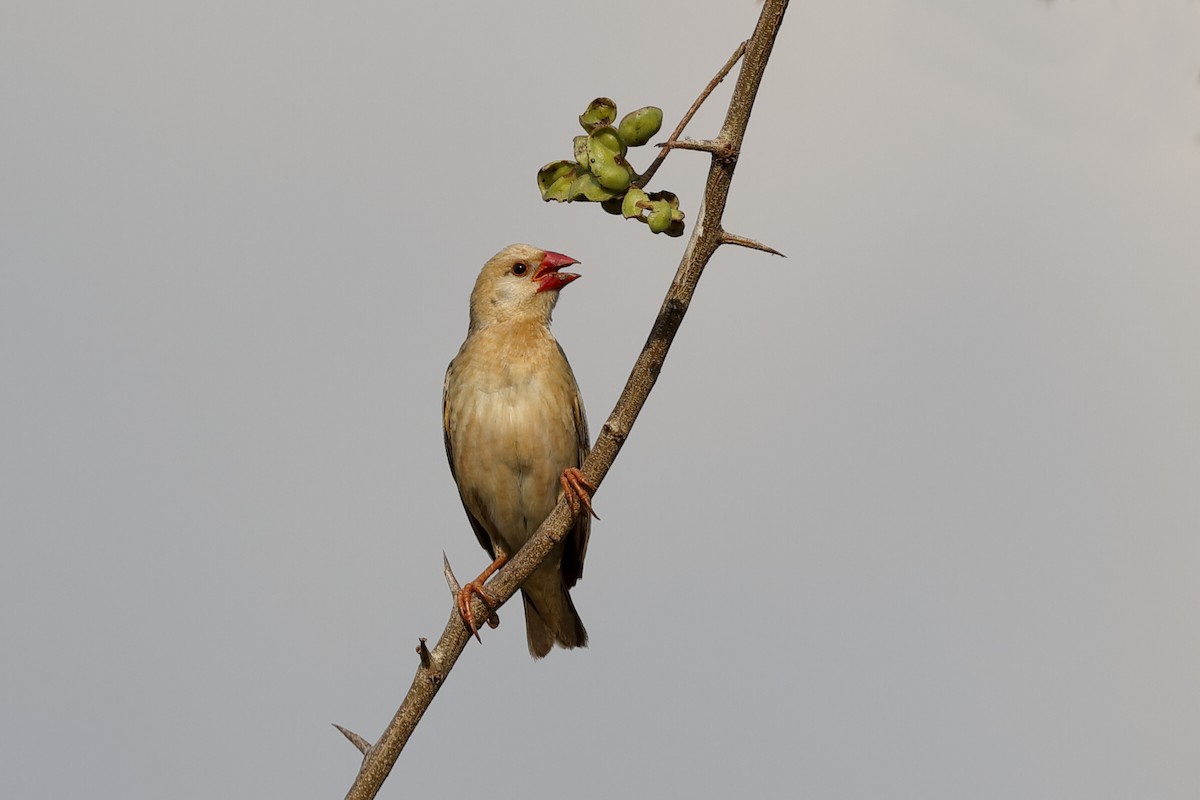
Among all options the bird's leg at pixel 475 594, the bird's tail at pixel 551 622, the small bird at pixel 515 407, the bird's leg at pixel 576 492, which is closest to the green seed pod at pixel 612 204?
the bird's leg at pixel 576 492

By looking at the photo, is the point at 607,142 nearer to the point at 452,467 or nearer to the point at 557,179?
the point at 557,179

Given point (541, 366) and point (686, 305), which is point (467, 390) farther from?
point (686, 305)

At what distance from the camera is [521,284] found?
7031 millimetres

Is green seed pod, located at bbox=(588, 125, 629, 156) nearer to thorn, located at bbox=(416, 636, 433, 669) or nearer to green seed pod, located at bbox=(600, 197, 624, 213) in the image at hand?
green seed pod, located at bbox=(600, 197, 624, 213)

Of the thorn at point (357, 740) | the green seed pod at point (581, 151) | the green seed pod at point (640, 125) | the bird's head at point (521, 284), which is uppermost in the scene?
the bird's head at point (521, 284)

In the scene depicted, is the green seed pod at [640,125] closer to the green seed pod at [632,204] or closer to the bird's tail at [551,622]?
the green seed pod at [632,204]

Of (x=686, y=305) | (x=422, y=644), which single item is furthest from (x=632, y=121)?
(x=422, y=644)

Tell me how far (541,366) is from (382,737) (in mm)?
2587

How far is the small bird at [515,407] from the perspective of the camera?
22.4 ft

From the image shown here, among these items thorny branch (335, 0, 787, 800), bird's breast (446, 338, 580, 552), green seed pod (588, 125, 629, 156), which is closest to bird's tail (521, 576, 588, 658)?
bird's breast (446, 338, 580, 552)

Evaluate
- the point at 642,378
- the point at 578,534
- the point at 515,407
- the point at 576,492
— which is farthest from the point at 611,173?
the point at 578,534

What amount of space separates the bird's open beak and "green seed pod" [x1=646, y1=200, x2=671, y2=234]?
11.1ft

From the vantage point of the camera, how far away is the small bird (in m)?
6.82

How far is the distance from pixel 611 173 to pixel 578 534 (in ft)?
12.6
